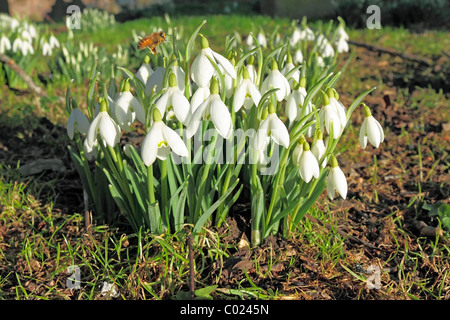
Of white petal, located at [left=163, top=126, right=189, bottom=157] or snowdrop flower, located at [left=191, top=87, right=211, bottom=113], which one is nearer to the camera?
white petal, located at [left=163, top=126, right=189, bottom=157]

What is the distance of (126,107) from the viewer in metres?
1.72

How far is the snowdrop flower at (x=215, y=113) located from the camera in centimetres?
154

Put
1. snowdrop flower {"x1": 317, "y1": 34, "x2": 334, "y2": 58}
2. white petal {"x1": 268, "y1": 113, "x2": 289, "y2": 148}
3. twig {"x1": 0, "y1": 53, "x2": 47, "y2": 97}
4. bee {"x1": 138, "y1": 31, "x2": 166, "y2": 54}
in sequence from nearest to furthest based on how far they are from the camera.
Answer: white petal {"x1": 268, "y1": 113, "x2": 289, "y2": 148} → bee {"x1": 138, "y1": 31, "x2": 166, "y2": 54} → snowdrop flower {"x1": 317, "y1": 34, "x2": 334, "y2": 58} → twig {"x1": 0, "y1": 53, "x2": 47, "y2": 97}

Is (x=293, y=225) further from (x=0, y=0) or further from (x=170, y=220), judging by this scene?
(x=0, y=0)

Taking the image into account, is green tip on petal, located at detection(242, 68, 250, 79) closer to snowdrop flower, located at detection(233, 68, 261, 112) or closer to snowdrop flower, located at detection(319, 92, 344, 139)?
snowdrop flower, located at detection(233, 68, 261, 112)

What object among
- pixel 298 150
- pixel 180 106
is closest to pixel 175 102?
pixel 180 106

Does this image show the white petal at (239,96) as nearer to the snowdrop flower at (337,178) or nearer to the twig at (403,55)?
the snowdrop flower at (337,178)

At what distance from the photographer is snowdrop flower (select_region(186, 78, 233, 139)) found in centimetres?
154

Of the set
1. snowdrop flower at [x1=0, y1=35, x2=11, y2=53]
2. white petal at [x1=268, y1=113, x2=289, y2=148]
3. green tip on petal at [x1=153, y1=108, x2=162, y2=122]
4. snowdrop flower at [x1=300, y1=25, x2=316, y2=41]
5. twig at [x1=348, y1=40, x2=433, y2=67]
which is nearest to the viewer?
green tip on petal at [x1=153, y1=108, x2=162, y2=122]

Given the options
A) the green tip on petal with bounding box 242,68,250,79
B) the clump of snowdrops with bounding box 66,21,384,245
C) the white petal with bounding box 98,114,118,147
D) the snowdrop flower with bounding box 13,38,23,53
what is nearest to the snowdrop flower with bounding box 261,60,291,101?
the clump of snowdrops with bounding box 66,21,384,245

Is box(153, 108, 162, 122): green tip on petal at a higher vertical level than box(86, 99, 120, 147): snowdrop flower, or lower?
higher

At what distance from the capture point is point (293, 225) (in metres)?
2.06

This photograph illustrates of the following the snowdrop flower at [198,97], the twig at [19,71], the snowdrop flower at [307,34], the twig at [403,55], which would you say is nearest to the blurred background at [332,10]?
the twig at [19,71]

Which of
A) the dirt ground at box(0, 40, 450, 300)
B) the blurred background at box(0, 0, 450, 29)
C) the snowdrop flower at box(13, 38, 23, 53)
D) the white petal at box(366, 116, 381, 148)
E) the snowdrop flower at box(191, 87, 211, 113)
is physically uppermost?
the blurred background at box(0, 0, 450, 29)
